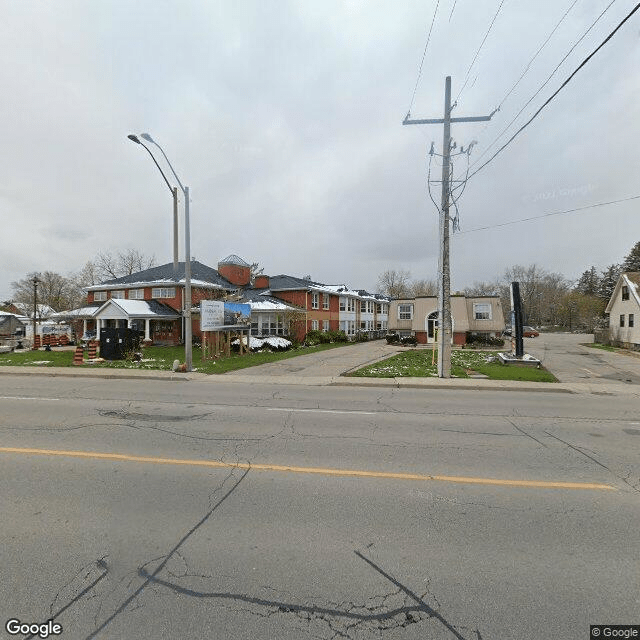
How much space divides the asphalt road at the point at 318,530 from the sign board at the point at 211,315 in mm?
11884

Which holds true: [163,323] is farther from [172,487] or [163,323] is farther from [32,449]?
[172,487]

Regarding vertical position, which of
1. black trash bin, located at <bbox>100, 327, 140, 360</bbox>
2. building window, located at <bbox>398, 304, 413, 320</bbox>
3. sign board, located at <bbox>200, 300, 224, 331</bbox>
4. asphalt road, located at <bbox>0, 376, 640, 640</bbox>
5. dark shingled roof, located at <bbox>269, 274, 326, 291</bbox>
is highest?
dark shingled roof, located at <bbox>269, 274, 326, 291</bbox>

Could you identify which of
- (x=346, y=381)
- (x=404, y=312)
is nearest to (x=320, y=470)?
(x=346, y=381)

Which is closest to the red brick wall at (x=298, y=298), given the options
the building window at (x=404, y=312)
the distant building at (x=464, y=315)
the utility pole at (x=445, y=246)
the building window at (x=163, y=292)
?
the building window at (x=404, y=312)

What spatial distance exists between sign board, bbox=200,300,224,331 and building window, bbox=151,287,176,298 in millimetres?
13602

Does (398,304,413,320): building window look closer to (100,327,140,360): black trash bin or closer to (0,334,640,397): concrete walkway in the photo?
(0,334,640,397): concrete walkway

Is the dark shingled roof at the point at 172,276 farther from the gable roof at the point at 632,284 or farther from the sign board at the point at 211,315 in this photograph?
the gable roof at the point at 632,284

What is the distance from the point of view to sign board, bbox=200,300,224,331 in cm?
1877

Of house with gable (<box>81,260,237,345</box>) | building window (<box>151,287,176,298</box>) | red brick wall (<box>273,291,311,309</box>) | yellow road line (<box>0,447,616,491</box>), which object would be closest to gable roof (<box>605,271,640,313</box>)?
red brick wall (<box>273,291,311,309</box>)

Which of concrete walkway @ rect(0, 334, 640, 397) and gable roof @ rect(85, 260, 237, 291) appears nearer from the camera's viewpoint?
concrete walkway @ rect(0, 334, 640, 397)

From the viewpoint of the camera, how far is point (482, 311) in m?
32.0

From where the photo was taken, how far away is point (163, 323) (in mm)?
31766

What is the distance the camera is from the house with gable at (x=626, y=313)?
27297 mm

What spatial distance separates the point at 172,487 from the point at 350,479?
213 cm
